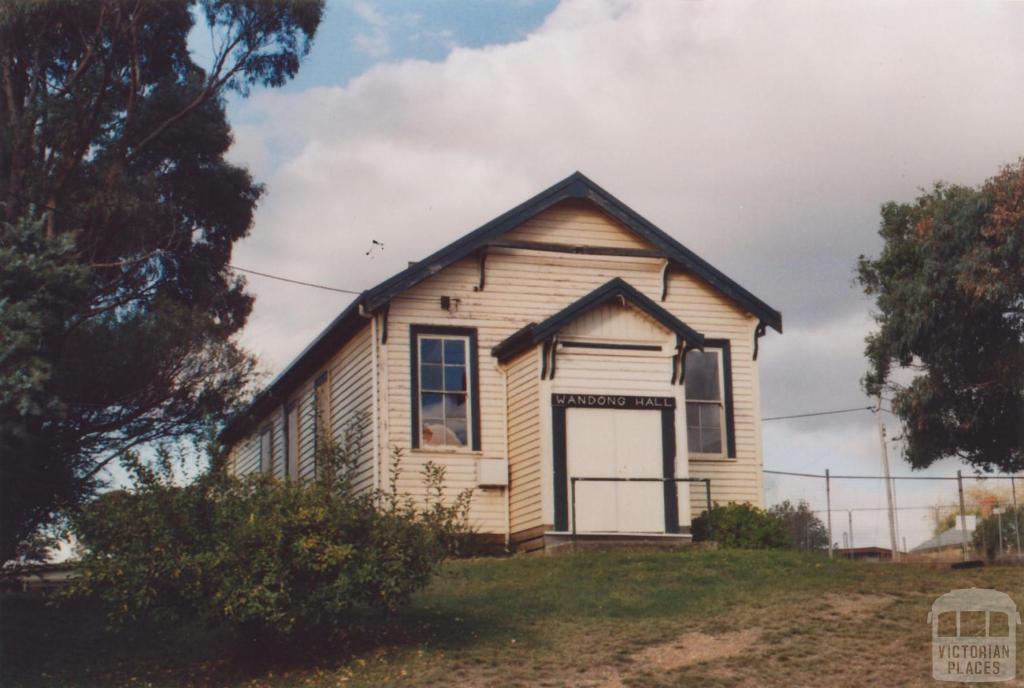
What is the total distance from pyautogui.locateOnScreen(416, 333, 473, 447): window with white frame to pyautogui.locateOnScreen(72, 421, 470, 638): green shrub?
894cm

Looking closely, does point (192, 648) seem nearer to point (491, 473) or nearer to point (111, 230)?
point (491, 473)

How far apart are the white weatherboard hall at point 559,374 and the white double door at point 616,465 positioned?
0.08 feet

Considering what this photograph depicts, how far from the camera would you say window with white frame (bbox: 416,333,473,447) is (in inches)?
993

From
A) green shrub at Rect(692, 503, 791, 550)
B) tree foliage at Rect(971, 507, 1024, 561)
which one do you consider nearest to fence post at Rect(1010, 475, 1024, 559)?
tree foliage at Rect(971, 507, 1024, 561)

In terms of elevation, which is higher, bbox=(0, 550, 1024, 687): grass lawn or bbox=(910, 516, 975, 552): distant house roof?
bbox=(910, 516, 975, 552): distant house roof

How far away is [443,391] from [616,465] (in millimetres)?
3485

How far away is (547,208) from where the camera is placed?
26.7 meters

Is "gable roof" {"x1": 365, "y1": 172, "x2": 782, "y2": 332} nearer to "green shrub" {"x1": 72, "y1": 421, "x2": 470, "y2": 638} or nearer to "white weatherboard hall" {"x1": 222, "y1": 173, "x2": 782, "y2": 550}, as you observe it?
"white weatherboard hall" {"x1": 222, "y1": 173, "x2": 782, "y2": 550}

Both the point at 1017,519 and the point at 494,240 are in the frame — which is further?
the point at 1017,519

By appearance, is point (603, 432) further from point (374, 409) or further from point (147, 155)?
point (147, 155)

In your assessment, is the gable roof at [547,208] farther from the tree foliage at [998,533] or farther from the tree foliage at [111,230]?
the tree foliage at [998,533]

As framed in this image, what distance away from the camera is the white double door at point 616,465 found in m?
23.8

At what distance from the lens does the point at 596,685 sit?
1448cm

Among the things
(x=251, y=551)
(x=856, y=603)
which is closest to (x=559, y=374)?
(x=856, y=603)
